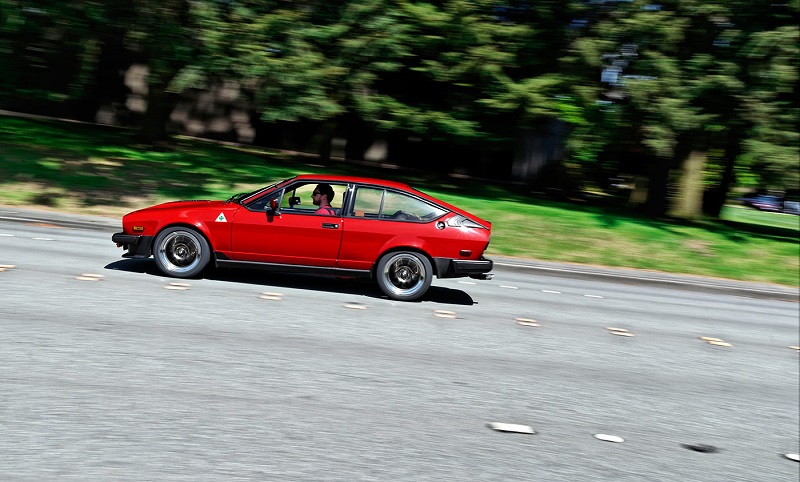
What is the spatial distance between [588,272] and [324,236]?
7.02 m

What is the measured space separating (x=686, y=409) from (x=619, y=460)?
1.60 m

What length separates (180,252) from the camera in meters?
8.78

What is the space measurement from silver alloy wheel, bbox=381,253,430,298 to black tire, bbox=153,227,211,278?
87.1 inches

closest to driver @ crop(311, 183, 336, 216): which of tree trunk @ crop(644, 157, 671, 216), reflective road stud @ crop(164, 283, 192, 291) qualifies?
reflective road stud @ crop(164, 283, 192, 291)

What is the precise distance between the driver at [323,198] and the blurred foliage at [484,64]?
10.6m

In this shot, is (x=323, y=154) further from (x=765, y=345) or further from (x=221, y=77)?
(x=765, y=345)

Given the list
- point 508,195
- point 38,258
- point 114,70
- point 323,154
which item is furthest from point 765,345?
point 114,70

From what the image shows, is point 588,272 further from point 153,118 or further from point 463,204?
point 153,118

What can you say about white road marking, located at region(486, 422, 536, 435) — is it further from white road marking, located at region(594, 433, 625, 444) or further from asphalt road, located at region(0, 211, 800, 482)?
white road marking, located at region(594, 433, 625, 444)

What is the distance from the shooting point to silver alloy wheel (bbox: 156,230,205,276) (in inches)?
343

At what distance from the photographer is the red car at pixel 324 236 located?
873cm

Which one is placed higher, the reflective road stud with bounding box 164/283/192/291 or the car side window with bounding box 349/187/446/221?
the car side window with bounding box 349/187/446/221

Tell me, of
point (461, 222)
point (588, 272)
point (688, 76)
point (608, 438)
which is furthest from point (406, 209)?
point (688, 76)

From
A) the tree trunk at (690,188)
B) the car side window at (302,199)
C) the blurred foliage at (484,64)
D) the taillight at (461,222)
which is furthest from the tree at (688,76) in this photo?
the car side window at (302,199)
